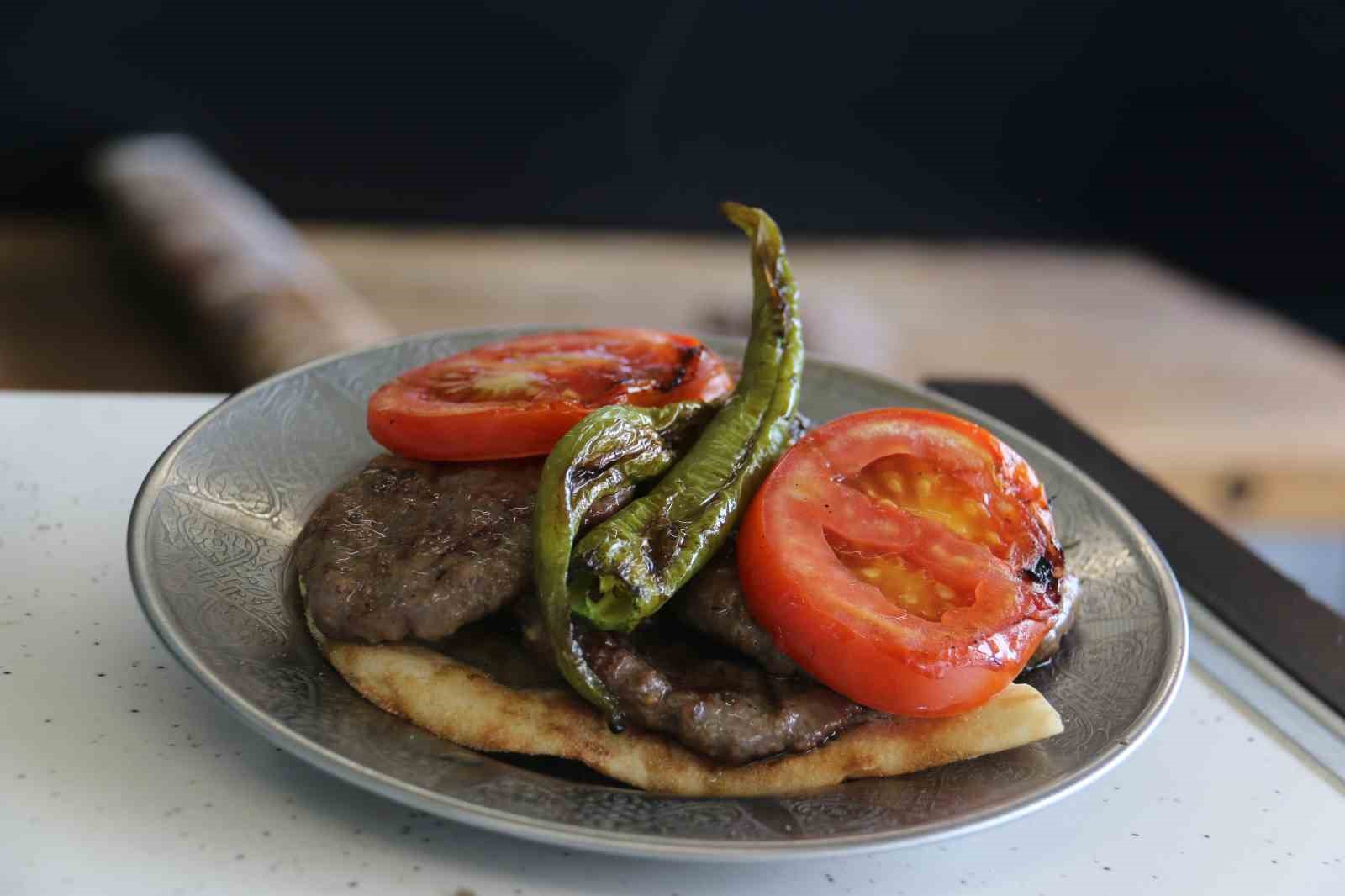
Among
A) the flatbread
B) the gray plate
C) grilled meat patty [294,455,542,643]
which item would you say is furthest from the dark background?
the flatbread

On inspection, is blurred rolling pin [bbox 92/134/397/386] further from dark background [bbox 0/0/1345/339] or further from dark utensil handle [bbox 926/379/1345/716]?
dark utensil handle [bbox 926/379/1345/716]

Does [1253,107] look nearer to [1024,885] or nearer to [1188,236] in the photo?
[1188,236]

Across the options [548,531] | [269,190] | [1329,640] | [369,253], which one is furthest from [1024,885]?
[269,190]

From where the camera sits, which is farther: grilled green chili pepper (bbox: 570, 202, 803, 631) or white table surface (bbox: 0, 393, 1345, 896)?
grilled green chili pepper (bbox: 570, 202, 803, 631)

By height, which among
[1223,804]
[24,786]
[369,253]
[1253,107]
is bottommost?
[369,253]

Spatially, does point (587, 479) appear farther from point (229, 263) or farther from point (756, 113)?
point (756, 113)
